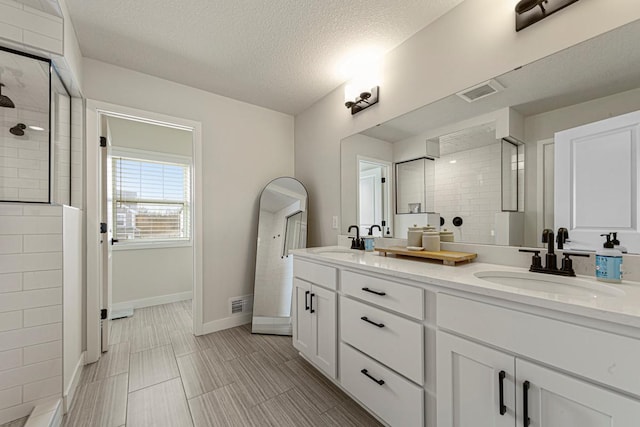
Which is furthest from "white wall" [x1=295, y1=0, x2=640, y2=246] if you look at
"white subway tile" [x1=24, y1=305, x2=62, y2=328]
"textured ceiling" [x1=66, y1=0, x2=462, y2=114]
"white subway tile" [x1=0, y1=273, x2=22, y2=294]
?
"white subway tile" [x1=0, y1=273, x2=22, y2=294]

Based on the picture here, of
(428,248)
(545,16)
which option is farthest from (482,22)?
(428,248)

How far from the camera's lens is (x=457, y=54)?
1.59 meters

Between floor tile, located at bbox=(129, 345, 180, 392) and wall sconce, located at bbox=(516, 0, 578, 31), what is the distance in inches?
124

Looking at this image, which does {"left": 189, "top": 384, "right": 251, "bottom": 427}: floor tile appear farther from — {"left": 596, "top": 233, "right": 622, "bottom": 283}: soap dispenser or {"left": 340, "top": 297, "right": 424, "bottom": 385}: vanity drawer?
{"left": 596, "top": 233, "right": 622, "bottom": 283}: soap dispenser

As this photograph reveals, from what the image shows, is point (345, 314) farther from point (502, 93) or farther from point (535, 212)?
point (502, 93)

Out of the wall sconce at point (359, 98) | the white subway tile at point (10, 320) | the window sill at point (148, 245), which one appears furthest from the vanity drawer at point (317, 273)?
the window sill at point (148, 245)

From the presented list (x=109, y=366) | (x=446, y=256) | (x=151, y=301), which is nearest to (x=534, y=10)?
(x=446, y=256)

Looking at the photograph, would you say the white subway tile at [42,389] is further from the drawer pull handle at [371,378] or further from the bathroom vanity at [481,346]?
the drawer pull handle at [371,378]

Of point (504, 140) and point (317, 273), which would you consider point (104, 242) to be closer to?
point (317, 273)

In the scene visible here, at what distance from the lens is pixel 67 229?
5.47 ft

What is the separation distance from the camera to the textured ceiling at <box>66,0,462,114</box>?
1.61 metres

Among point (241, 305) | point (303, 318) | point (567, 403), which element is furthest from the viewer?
point (241, 305)

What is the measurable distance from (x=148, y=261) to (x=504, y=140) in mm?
4073

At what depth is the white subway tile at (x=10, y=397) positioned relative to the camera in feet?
4.60
